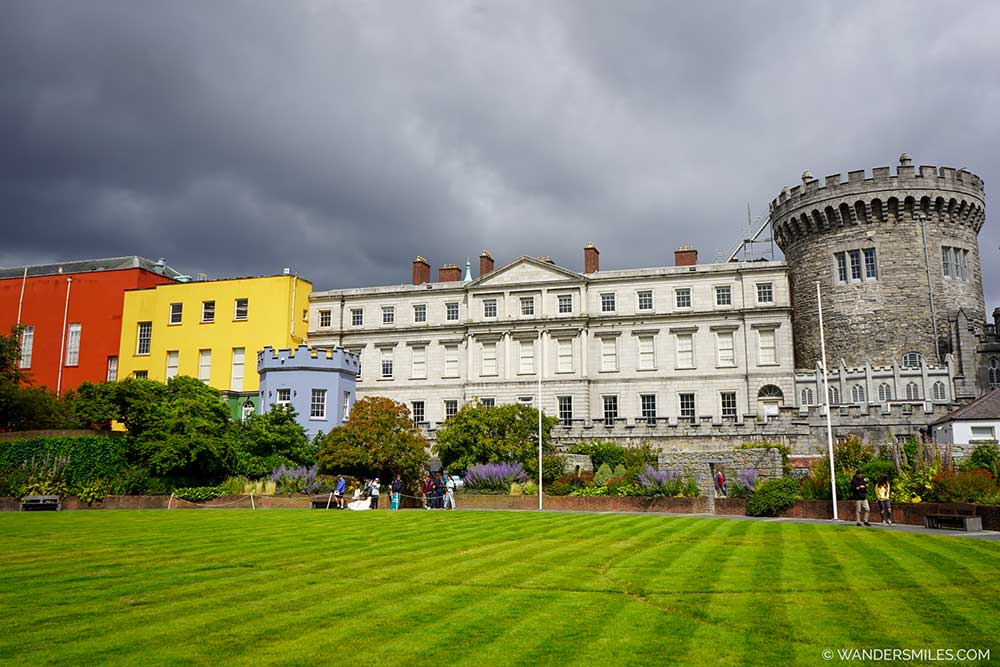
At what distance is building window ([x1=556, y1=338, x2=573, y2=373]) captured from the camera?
5303 cm

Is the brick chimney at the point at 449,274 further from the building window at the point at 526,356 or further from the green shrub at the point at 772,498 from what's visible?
the green shrub at the point at 772,498

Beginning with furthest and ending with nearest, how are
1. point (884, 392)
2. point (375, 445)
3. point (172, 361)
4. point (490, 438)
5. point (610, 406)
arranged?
point (172, 361)
point (610, 406)
point (884, 392)
point (490, 438)
point (375, 445)

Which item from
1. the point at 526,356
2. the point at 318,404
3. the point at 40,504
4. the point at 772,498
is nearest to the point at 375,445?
the point at 318,404

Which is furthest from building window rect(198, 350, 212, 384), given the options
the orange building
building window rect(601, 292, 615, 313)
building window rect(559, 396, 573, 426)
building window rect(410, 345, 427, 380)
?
building window rect(601, 292, 615, 313)

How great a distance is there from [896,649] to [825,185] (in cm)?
4613

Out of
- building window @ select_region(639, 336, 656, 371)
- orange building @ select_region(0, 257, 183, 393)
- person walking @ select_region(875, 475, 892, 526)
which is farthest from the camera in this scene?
orange building @ select_region(0, 257, 183, 393)

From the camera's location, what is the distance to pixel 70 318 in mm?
56469

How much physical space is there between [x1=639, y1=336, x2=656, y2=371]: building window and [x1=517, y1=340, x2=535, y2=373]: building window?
7334mm

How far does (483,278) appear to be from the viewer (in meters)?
55.0

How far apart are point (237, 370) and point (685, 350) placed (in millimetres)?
30431

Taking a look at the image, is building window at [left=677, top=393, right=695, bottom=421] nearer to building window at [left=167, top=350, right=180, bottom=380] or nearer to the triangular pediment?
the triangular pediment

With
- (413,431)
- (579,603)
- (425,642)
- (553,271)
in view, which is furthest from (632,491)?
(553,271)

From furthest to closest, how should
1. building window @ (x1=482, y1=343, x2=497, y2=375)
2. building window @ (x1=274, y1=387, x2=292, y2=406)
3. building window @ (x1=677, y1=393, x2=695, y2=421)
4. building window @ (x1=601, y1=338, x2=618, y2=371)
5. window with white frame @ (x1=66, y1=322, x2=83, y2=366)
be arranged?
window with white frame @ (x1=66, y1=322, x2=83, y2=366) → building window @ (x1=482, y1=343, x2=497, y2=375) → building window @ (x1=601, y1=338, x2=618, y2=371) → building window @ (x1=677, y1=393, x2=695, y2=421) → building window @ (x1=274, y1=387, x2=292, y2=406)

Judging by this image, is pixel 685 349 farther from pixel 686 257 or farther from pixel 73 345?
pixel 73 345
